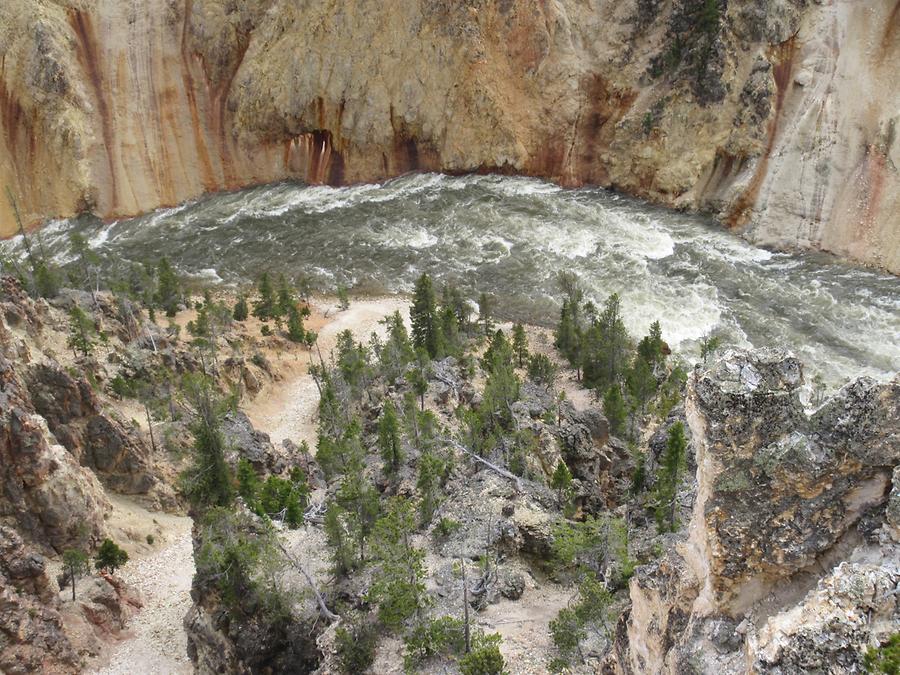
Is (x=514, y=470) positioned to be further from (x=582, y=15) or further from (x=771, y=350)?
(x=582, y=15)

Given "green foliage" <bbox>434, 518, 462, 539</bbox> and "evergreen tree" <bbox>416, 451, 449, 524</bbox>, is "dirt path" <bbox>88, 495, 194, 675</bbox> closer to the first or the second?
"evergreen tree" <bbox>416, 451, 449, 524</bbox>

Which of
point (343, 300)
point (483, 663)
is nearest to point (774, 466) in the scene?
point (483, 663)

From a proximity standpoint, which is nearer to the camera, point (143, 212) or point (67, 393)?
point (67, 393)

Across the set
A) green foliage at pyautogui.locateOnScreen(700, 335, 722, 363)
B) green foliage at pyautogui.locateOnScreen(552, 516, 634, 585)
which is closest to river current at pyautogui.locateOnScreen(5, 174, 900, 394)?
green foliage at pyautogui.locateOnScreen(700, 335, 722, 363)

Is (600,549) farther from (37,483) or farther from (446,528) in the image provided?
(37,483)

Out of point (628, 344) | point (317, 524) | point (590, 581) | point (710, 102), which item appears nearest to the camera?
point (590, 581)

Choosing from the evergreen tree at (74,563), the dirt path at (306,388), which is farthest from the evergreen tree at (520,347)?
the evergreen tree at (74,563)

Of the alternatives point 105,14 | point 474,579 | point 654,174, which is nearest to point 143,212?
point 105,14
